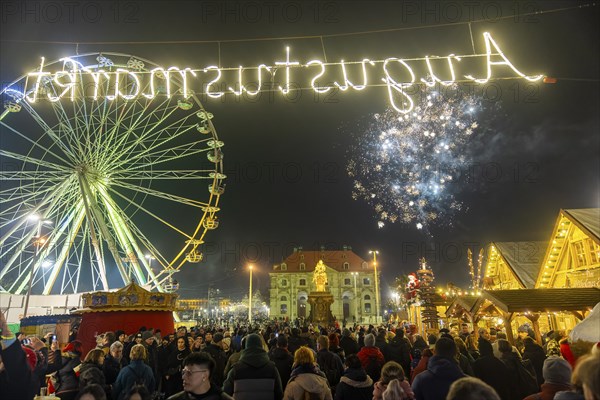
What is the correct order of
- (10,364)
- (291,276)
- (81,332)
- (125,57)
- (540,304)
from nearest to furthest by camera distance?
1. (10,364)
2. (540,304)
3. (81,332)
4. (125,57)
5. (291,276)

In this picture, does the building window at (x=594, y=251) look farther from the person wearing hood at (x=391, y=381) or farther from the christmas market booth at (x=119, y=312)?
the christmas market booth at (x=119, y=312)

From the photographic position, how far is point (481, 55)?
35.8 ft

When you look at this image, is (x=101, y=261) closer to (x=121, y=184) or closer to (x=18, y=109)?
(x=121, y=184)

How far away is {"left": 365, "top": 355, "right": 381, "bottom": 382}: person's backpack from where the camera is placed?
6.71 meters

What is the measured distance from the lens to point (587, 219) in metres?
18.6

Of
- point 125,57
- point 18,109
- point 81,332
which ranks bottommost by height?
point 81,332

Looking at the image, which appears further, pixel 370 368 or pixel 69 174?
pixel 69 174

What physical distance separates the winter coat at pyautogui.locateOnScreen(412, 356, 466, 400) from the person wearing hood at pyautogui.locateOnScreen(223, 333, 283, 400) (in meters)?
1.75

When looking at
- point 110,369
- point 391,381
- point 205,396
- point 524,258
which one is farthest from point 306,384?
point 524,258

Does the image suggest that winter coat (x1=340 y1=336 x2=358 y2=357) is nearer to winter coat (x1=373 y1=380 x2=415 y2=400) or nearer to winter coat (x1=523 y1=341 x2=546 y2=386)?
winter coat (x1=523 y1=341 x2=546 y2=386)

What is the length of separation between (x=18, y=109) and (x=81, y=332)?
12301mm

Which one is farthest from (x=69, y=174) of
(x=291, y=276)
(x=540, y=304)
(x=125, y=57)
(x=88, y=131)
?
(x=291, y=276)

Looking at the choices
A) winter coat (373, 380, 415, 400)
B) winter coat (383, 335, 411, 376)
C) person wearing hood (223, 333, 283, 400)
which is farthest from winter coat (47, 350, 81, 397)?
winter coat (383, 335, 411, 376)

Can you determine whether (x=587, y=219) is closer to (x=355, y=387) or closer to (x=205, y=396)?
(x=355, y=387)
